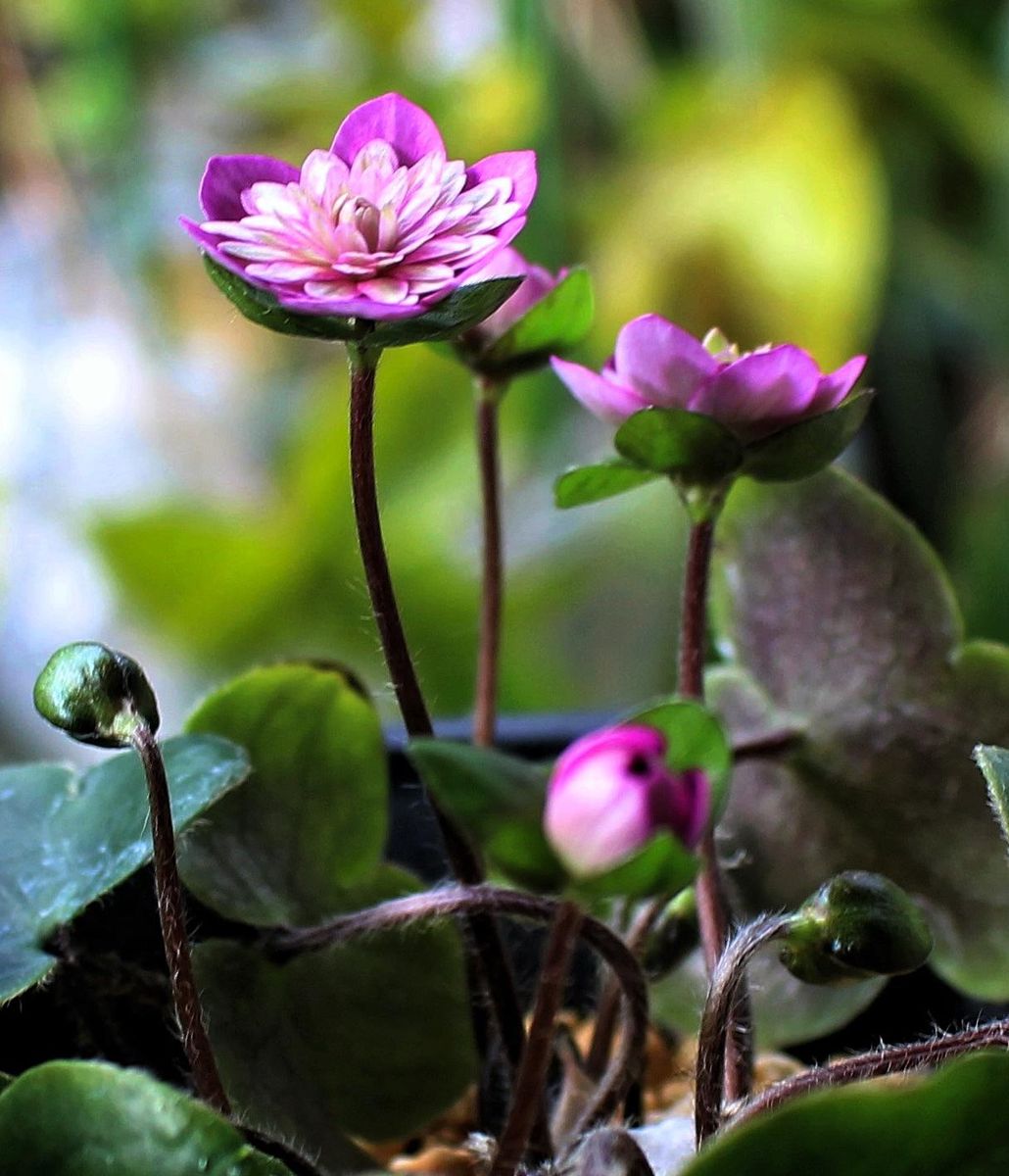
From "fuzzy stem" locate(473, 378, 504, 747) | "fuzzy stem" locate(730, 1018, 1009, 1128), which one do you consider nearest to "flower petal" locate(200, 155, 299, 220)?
"fuzzy stem" locate(473, 378, 504, 747)

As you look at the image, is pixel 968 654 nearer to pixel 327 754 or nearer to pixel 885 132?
pixel 327 754

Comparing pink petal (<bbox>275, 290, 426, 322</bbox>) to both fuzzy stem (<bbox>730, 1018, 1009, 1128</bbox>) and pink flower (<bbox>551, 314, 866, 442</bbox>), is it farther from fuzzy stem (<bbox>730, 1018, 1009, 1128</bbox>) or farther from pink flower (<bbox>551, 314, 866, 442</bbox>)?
fuzzy stem (<bbox>730, 1018, 1009, 1128</bbox>)

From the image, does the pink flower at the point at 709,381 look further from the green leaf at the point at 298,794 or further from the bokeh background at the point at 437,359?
the bokeh background at the point at 437,359

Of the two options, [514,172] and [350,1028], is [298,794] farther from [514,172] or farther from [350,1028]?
[514,172]

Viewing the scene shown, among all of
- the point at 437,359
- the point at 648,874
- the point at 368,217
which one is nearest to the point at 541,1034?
the point at 648,874

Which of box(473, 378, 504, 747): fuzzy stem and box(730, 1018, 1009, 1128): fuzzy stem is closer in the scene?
box(730, 1018, 1009, 1128): fuzzy stem

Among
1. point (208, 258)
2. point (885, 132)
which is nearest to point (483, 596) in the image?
point (208, 258)

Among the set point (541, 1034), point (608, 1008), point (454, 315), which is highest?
point (454, 315)
